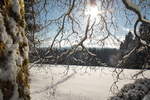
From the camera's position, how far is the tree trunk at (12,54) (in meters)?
1.89

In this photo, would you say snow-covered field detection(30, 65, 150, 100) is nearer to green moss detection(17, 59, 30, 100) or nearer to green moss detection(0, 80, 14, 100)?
green moss detection(17, 59, 30, 100)

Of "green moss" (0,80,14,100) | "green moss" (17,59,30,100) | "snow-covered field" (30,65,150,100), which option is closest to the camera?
"green moss" (0,80,14,100)

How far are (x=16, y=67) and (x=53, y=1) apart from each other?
274 inches

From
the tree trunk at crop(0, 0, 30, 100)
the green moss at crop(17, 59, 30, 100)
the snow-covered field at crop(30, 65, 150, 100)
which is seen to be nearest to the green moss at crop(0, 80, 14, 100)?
the tree trunk at crop(0, 0, 30, 100)

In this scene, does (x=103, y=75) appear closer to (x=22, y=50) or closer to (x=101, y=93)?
(x=101, y=93)

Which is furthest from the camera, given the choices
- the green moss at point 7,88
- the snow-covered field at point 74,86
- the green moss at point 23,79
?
the snow-covered field at point 74,86

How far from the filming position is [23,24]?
7.22ft

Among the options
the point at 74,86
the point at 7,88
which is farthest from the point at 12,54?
the point at 74,86

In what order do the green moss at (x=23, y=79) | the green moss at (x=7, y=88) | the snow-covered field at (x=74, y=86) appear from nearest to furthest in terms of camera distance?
1. the green moss at (x=7, y=88)
2. the green moss at (x=23, y=79)
3. the snow-covered field at (x=74, y=86)

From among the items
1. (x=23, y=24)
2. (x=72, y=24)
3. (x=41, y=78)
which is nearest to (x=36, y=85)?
(x=41, y=78)

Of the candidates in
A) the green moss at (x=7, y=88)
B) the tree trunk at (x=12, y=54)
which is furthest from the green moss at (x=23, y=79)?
the green moss at (x=7, y=88)

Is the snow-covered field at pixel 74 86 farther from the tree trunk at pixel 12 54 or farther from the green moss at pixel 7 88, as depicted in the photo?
the green moss at pixel 7 88

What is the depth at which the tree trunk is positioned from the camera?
1.89 m

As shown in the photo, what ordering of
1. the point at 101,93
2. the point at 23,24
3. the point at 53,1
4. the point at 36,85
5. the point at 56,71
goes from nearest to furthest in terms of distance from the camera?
the point at 23,24 < the point at 53,1 < the point at 101,93 < the point at 36,85 < the point at 56,71
